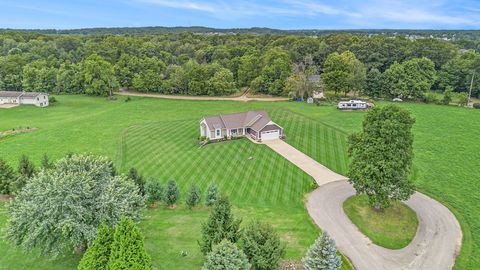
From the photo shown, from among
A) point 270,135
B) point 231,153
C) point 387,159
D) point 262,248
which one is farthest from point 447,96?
point 262,248

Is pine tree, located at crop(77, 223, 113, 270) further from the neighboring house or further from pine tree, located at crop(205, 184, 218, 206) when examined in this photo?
the neighboring house

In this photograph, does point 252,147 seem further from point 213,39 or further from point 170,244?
point 213,39

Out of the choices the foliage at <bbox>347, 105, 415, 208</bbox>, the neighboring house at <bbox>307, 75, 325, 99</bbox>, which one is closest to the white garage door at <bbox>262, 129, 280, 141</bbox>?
the foliage at <bbox>347, 105, 415, 208</bbox>

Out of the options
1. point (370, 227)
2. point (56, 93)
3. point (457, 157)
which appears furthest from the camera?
point (56, 93)

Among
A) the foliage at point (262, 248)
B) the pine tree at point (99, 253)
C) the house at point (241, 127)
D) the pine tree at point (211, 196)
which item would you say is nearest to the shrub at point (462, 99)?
the house at point (241, 127)

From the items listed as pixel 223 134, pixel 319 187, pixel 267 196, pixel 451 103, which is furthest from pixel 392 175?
pixel 451 103
